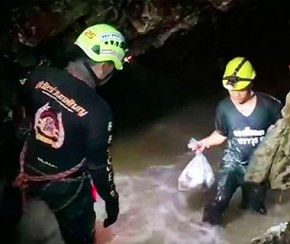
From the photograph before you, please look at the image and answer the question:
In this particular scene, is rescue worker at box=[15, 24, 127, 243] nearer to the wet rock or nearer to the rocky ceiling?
the rocky ceiling

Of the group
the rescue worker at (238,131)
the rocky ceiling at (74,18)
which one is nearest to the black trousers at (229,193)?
the rescue worker at (238,131)

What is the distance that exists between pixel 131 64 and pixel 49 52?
8.3 inches

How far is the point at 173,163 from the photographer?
1.67m

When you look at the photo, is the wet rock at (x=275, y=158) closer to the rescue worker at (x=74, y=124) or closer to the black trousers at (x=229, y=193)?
the black trousers at (x=229, y=193)

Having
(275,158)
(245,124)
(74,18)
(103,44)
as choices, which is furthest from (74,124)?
(275,158)

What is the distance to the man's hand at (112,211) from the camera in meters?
1.54

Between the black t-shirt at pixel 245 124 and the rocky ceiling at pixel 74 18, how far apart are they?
22 centimetres

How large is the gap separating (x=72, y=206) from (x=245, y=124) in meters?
0.40

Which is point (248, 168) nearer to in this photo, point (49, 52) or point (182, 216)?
point (182, 216)

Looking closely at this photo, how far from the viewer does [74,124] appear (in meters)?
1.46

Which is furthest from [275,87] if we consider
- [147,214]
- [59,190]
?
[59,190]

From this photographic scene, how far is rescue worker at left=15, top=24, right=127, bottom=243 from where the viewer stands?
4.81 ft

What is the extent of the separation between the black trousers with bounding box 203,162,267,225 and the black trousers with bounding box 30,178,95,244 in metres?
0.25

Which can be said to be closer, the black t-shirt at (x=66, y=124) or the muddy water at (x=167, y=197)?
the black t-shirt at (x=66, y=124)
